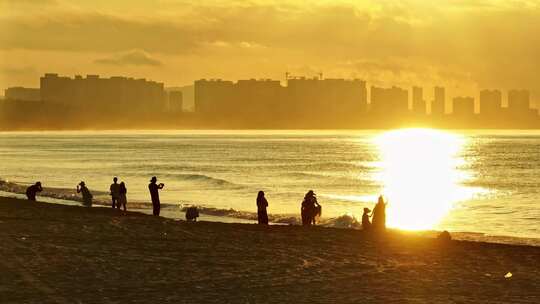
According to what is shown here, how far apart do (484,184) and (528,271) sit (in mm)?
73525

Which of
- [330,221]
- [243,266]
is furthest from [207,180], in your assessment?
[243,266]

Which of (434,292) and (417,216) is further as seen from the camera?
(417,216)

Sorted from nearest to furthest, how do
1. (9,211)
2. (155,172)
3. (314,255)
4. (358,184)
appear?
(314,255), (9,211), (358,184), (155,172)

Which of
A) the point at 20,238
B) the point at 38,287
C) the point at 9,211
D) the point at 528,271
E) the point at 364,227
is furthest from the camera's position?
the point at 9,211

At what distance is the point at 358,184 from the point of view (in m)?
87.9

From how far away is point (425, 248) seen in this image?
25.0 m

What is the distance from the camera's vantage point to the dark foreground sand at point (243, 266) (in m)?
16.9

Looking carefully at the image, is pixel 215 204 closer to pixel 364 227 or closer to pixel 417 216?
pixel 417 216

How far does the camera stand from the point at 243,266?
2056cm

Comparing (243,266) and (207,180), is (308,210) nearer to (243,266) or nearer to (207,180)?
(243,266)

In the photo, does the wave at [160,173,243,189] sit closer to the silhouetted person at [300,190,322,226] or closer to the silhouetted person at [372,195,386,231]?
the silhouetted person at [300,190,322,226]

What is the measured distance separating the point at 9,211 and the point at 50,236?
8.92 m

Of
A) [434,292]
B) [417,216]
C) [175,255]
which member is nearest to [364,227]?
[175,255]

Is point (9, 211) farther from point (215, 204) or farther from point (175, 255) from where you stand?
point (215, 204)
